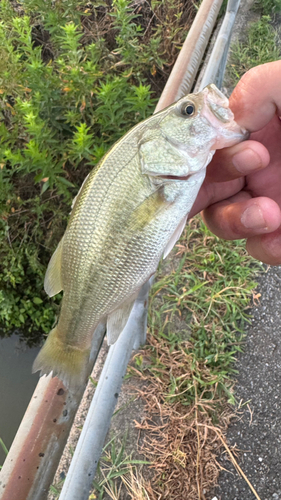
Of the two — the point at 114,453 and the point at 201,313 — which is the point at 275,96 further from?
the point at 114,453

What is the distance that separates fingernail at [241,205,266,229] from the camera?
1456mm

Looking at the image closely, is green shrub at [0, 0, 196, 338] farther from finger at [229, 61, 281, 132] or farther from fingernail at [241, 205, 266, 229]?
fingernail at [241, 205, 266, 229]

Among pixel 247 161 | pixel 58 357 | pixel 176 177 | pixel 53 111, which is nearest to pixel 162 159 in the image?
pixel 176 177

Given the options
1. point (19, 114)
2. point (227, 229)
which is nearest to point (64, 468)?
point (227, 229)

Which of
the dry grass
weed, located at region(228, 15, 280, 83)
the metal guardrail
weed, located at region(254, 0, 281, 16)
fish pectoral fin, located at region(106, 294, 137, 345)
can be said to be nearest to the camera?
the metal guardrail

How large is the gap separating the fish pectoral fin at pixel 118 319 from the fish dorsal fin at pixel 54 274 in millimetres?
262

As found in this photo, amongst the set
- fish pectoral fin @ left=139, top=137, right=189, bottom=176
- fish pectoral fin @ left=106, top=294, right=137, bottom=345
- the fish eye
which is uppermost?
the fish eye

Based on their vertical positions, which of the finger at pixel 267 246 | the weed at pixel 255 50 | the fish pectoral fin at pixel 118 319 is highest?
the fish pectoral fin at pixel 118 319

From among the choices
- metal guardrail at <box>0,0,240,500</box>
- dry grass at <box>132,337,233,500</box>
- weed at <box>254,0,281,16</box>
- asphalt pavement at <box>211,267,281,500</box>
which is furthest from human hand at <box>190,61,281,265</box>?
weed at <box>254,0,281,16</box>

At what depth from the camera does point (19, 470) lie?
1917 millimetres

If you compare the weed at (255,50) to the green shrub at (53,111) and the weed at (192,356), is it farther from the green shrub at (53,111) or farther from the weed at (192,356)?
the weed at (192,356)

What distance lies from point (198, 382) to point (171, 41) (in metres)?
3.08

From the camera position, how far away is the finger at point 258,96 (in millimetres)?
1403

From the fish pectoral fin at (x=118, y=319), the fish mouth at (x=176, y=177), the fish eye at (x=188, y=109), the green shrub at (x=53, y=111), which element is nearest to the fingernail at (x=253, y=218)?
the fish mouth at (x=176, y=177)
